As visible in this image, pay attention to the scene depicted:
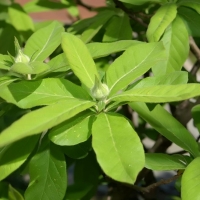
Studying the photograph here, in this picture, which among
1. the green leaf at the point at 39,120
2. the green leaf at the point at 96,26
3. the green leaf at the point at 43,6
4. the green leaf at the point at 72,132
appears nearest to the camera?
the green leaf at the point at 39,120

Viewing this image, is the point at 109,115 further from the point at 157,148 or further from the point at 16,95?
the point at 157,148

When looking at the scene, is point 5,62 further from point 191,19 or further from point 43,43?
point 191,19

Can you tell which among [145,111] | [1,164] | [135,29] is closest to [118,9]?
[135,29]

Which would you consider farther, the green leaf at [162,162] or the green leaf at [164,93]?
the green leaf at [162,162]

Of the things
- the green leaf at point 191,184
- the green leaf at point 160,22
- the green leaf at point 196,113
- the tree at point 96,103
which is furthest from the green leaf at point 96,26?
the green leaf at point 191,184

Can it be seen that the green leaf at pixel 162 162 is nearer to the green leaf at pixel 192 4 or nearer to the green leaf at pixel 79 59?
the green leaf at pixel 79 59

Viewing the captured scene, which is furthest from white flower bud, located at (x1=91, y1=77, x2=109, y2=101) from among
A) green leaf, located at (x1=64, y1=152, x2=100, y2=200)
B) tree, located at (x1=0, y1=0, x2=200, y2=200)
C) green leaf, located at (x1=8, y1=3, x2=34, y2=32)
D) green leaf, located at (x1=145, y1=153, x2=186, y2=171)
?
green leaf, located at (x1=8, y1=3, x2=34, y2=32)

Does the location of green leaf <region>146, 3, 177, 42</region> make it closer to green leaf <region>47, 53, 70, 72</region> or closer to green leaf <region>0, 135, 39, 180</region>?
green leaf <region>47, 53, 70, 72</region>
